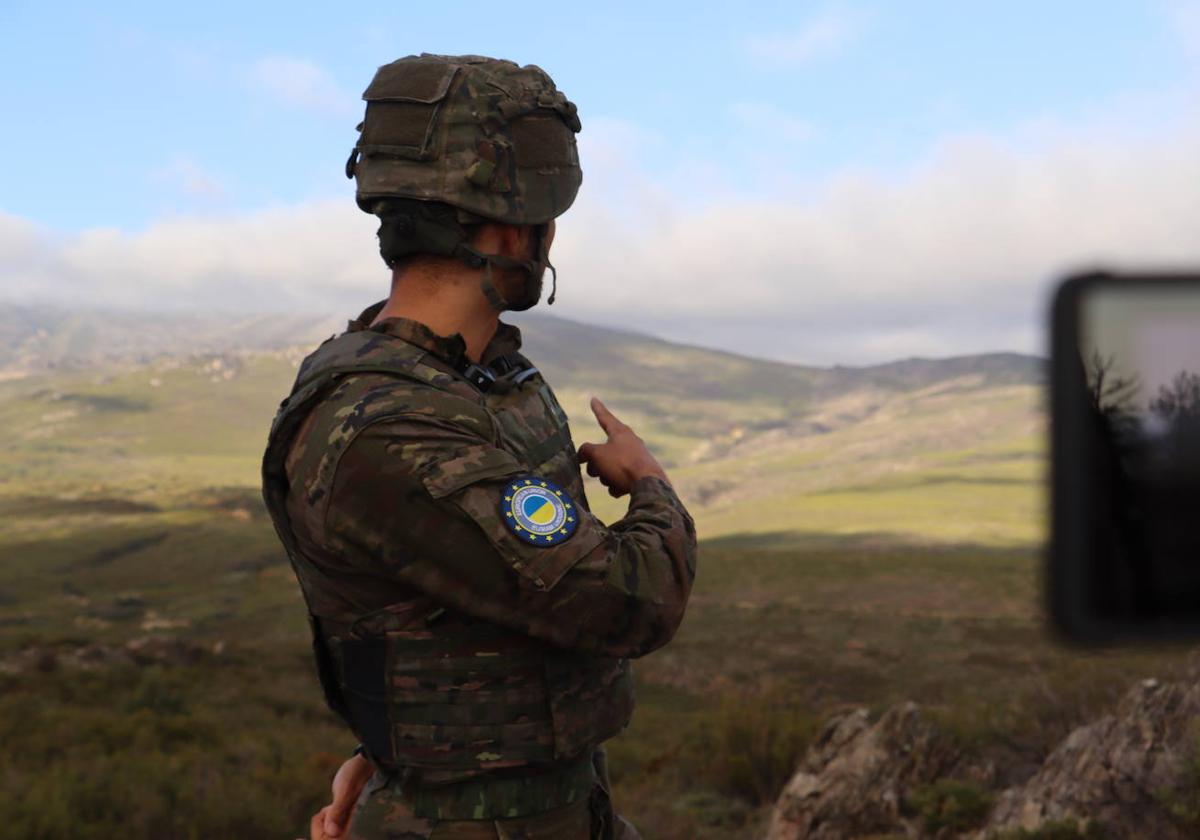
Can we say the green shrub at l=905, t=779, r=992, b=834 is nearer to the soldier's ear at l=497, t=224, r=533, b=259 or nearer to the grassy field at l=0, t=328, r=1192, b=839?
the grassy field at l=0, t=328, r=1192, b=839

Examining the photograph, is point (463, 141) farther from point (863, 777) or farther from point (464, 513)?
point (863, 777)

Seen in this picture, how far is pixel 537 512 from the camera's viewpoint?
7.80 feet

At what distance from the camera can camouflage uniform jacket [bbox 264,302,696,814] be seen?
2361 millimetres

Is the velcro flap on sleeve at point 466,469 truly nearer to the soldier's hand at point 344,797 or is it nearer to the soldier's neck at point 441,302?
the soldier's neck at point 441,302

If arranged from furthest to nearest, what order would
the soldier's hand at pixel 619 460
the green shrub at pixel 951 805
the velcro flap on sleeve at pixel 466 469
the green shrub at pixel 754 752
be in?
the green shrub at pixel 754 752
the green shrub at pixel 951 805
the soldier's hand at pixel 619 460
the velcro flap on sleeve at pixel 466 469

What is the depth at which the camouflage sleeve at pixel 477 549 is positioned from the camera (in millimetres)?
2344

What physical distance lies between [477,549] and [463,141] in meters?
1.06

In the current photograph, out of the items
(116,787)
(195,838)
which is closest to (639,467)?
(195,838)

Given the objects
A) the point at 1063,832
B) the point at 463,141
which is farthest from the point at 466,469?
the point at 1063,832

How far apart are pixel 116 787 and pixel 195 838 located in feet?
3.71

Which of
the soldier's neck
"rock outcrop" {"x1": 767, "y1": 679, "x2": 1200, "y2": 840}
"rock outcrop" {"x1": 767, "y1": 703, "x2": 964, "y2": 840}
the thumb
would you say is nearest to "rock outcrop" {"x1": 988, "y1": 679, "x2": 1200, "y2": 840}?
"rock outcrop" {"x1": 767, "y1": 679, "x2": 1200, "y2": 840}

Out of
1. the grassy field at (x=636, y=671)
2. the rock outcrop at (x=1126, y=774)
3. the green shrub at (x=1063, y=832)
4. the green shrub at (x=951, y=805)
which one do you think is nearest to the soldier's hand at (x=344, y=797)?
the grassy field at (x=636, y=671)

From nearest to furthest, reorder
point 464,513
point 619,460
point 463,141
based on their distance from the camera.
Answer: point 464,513
point 463,141
point 619,460

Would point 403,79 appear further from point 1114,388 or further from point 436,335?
point 1114,388
